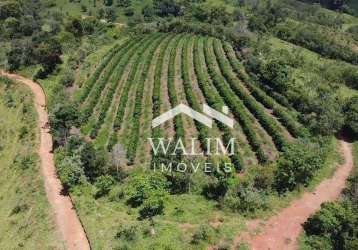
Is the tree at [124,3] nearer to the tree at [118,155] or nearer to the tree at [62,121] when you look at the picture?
the tree at [62,121]

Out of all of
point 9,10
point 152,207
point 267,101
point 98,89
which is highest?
point 267,101

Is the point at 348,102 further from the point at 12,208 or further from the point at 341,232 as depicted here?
the point at 12,208

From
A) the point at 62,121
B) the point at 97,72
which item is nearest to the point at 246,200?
the point at 62,121

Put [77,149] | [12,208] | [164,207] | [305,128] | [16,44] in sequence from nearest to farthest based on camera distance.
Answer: [164,207]
[12,208]
[77,149]
[305,128]
[16,44]

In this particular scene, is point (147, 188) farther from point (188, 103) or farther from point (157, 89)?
point (157, 89)

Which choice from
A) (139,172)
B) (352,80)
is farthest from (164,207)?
(352,80)
